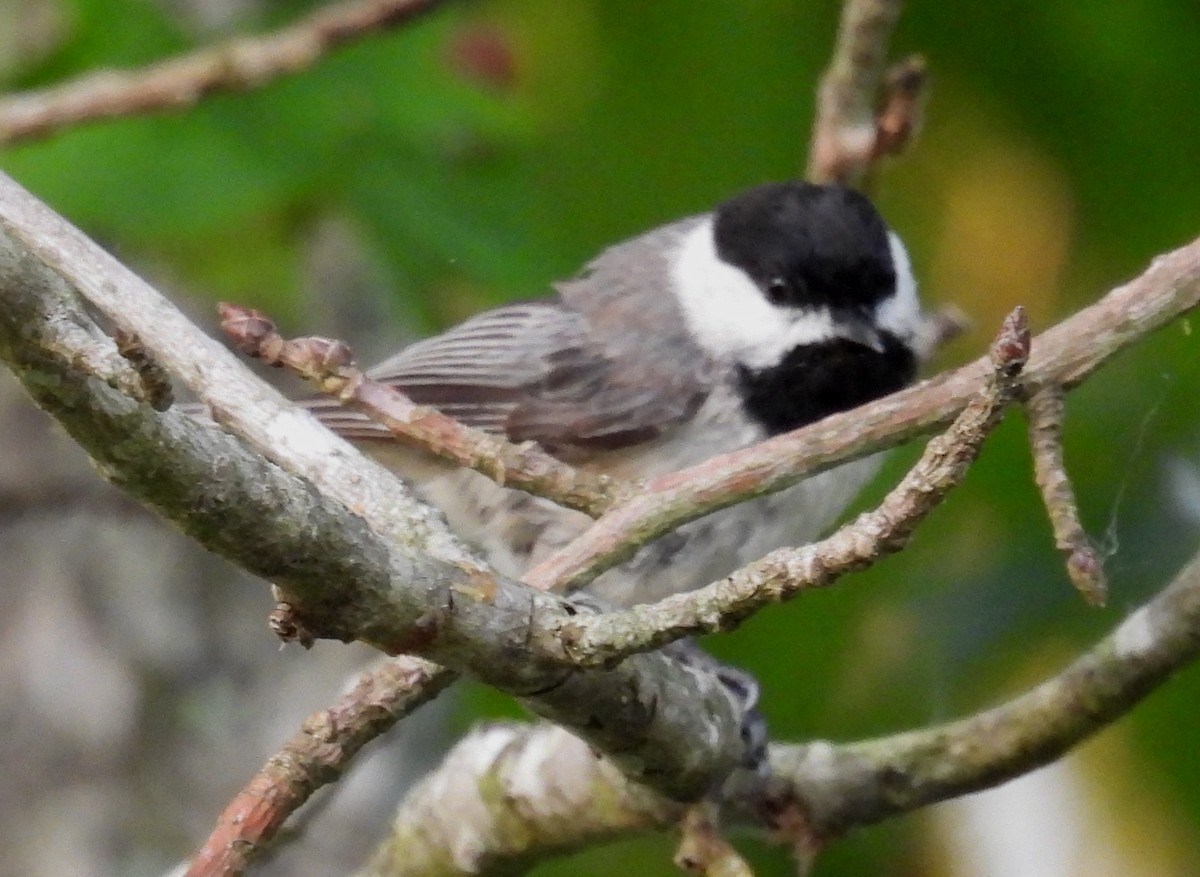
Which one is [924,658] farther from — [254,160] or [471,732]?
[254,160]

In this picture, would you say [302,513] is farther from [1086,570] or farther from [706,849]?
[706,849]

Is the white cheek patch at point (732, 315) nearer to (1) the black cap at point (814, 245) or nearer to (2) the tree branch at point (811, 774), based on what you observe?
(1) the black cap at point (814, 245)

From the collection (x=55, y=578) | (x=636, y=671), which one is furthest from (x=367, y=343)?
(x=636, y=671)

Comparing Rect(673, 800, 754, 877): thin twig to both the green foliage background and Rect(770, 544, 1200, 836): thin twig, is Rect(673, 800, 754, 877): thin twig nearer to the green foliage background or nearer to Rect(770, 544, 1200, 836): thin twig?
Rect(770, 544, 1200, 836): thin twig

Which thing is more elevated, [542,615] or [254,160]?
[254,160]

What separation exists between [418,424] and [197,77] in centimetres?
73

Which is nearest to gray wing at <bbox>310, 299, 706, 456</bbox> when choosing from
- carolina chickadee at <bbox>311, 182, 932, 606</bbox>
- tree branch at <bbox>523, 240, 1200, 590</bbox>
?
carolina chickadee at <bbox>311, 182, 932, 606</bbox>

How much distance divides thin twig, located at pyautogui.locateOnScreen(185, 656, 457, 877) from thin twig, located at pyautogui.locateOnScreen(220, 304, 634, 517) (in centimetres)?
16

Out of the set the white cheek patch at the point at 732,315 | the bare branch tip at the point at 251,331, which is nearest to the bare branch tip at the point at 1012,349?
the bare branch tip at the point at 251,331

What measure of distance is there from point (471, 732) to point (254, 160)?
2.10ft

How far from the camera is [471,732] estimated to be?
1583 millimetres

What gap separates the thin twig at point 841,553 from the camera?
29.8 inches

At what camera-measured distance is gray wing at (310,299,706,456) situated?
171 centimetres

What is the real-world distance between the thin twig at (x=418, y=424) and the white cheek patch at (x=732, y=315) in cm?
65
